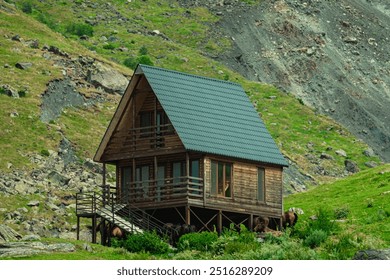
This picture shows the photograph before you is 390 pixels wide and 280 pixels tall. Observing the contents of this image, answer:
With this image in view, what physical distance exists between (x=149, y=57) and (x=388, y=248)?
10769cm

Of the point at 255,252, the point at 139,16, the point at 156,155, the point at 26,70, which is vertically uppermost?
the point at 139,16

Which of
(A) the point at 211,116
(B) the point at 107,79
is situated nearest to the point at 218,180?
(A) the point at 211,116

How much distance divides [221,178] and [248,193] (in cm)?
236

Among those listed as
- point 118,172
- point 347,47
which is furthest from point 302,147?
point 118,172

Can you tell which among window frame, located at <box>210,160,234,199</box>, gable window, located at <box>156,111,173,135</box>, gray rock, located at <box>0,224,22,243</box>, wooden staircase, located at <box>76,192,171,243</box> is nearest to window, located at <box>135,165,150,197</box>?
wooden staircase, located at <box>76,192,171,243</box>

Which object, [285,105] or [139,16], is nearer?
[285,105]

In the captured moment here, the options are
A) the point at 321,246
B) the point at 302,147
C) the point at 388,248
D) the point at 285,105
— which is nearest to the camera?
the point at 388,248

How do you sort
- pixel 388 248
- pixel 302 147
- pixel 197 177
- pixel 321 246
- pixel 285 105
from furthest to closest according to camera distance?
pixel 285 105 → pixel 302 147 → pixel 197 177 → pixel 321 246 → pixel 388 248

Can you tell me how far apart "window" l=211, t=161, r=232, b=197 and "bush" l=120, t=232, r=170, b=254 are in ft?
27.9

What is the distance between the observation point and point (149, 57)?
176m

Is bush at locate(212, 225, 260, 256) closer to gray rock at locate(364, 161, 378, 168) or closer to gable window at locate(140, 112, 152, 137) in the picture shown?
gable window at locate(140, 112, 152, 137)

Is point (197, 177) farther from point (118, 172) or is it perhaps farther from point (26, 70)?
point (26, 70)

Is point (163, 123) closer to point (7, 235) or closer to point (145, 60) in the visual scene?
point (7, 235)

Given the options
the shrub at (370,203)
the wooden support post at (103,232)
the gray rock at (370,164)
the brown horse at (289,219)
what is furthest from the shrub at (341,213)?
the gray rock at (370,164)
